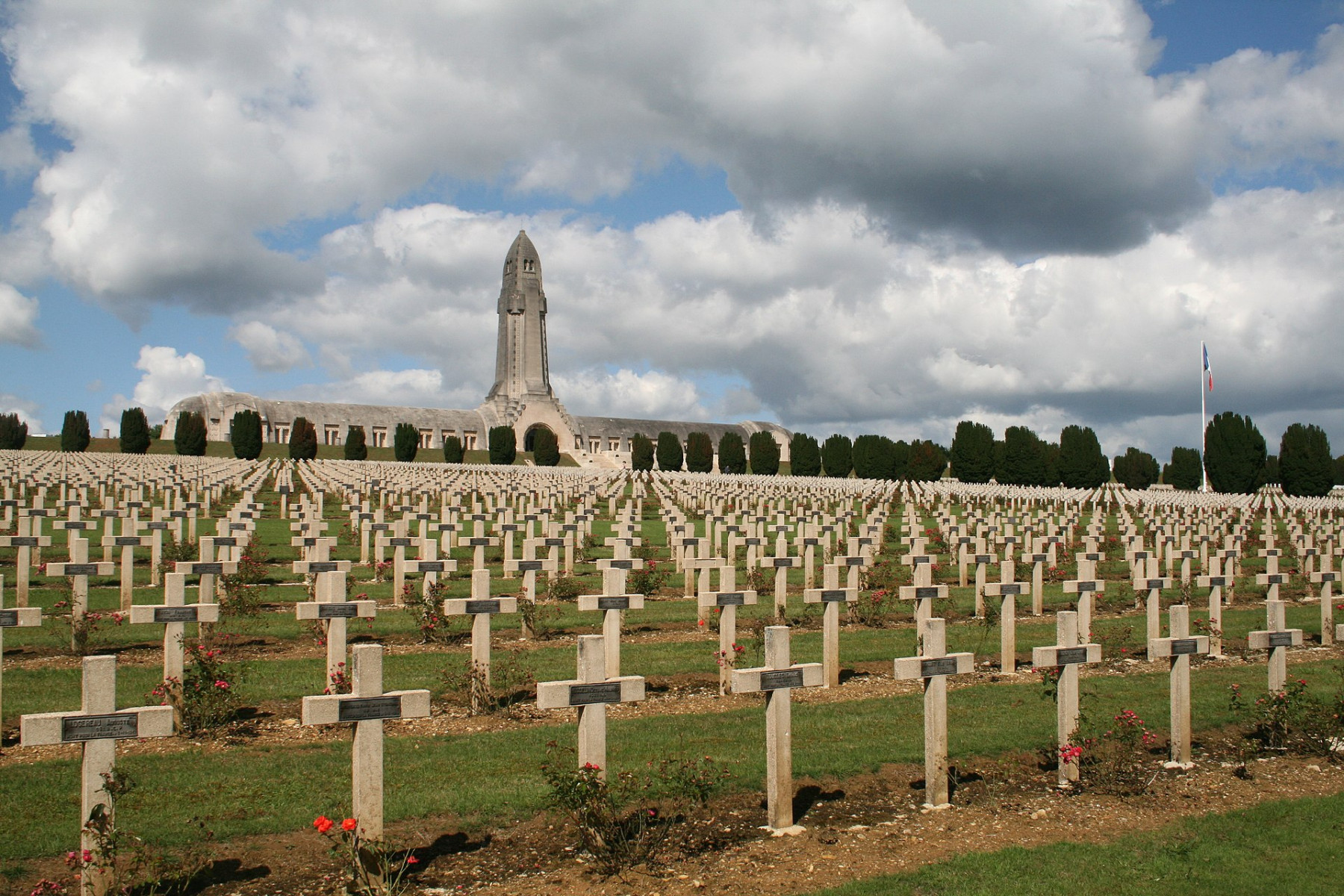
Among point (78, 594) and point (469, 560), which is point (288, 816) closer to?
point (78, 594)

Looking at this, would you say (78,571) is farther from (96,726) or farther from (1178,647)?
(1178,647)

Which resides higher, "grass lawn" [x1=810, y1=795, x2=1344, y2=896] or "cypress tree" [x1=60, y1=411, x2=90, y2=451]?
"cypress tree" [x1=60, y1=411, x2=90, y2=451]

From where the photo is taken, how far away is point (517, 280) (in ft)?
292

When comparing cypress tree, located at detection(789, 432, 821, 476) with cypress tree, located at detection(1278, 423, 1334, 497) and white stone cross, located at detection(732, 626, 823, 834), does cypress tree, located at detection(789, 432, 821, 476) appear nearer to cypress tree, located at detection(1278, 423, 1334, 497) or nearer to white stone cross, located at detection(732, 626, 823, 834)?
cypress tree, located at detection(1278, 423, 1334, 497)

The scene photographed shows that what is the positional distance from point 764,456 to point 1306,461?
27.1 m

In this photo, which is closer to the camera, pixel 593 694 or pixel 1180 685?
pixel 593 694

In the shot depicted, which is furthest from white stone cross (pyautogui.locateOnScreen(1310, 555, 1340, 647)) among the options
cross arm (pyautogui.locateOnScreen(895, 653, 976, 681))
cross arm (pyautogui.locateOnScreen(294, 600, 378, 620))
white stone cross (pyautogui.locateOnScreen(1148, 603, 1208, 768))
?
cross arm (pyautogui.locateOnScreen(294, 600, 378, 620))

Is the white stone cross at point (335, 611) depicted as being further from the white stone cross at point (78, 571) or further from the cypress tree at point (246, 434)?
the cypress tree at point (246, 434)

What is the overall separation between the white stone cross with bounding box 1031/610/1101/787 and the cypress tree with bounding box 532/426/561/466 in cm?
5741

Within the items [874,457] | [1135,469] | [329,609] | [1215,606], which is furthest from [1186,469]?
[329,609]

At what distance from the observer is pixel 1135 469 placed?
5406 cm

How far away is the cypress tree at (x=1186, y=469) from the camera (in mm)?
50625

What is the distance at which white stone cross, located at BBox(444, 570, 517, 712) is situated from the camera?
712 cm

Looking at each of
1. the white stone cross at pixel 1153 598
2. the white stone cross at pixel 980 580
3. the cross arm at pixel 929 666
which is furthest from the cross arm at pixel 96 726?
the white stone cross at pixel 1153 598
